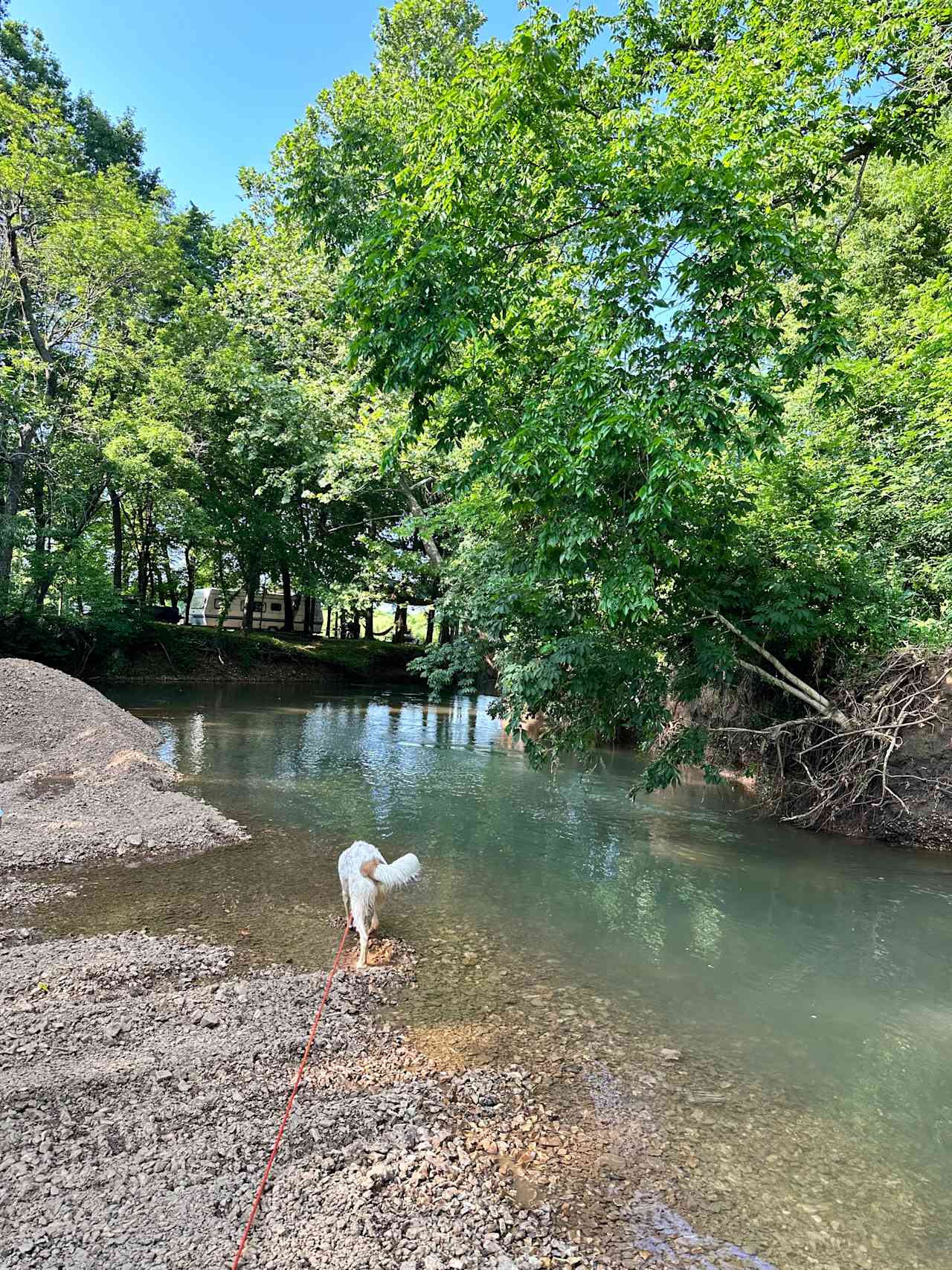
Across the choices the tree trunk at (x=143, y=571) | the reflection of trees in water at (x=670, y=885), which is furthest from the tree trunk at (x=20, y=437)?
the reflection of trees in water at (x=670, y=885)

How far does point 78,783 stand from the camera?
8703 millimetres

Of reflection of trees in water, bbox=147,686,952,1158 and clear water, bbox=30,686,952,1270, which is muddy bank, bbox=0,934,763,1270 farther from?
reflection of trees in water, bbox=147,686,952,1158

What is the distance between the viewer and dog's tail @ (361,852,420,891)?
504cm

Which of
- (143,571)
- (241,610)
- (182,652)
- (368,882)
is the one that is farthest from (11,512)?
(368,882)

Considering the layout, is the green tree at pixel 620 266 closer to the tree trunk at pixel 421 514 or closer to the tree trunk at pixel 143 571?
the tree trunk at pixel 421 514

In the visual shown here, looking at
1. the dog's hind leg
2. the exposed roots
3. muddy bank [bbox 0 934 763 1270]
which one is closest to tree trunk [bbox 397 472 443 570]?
the exposed roots

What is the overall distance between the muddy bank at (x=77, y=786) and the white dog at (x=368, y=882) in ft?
9.54

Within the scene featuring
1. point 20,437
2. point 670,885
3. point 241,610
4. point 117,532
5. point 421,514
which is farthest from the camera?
point 241,610

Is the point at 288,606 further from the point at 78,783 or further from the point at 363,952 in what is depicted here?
the point at 363,952

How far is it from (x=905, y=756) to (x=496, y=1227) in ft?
30.4

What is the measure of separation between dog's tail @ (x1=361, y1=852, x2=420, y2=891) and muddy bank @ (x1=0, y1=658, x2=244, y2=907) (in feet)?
10.1

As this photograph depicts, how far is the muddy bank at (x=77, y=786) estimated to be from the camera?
6.80 m

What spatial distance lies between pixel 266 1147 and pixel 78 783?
725 centimetres

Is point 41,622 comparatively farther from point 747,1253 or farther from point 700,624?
point 747,1253
